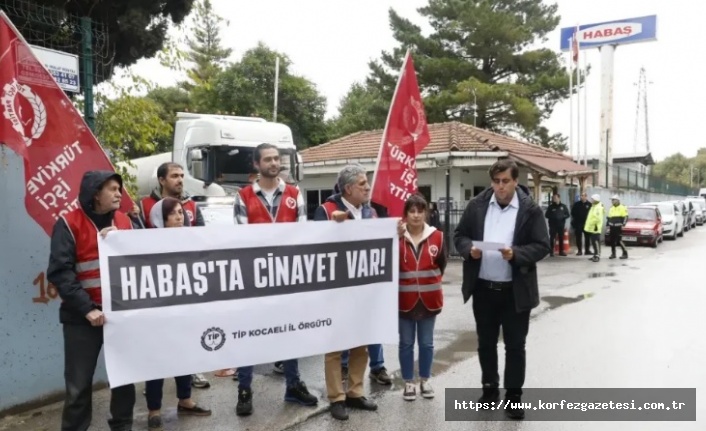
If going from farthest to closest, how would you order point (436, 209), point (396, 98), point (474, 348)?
1. point (436, 209)
2. point (474, 348)
3. point (396, 98)

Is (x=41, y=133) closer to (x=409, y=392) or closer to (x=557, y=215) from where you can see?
(x=409, y=392)

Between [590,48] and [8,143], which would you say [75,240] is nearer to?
[8,143]

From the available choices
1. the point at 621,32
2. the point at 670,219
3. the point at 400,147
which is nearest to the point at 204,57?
the point at 621,32

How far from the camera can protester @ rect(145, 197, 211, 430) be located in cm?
419

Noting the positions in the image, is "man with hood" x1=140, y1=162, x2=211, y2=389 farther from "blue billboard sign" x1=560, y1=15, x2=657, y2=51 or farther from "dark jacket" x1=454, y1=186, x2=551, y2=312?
"blue billboard sign" x1=560, y1=15, x2=657, y2=51

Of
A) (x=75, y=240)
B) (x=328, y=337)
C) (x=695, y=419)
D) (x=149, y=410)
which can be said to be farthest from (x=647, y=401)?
(x=75, y=240)

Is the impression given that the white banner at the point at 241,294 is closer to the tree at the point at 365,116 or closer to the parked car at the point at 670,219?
the parked car at the point at 670,219

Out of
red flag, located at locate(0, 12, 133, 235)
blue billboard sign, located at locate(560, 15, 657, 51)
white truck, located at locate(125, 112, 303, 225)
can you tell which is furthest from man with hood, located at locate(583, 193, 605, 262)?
blue billboard sign, located at locate(560, 15, 657, 51)

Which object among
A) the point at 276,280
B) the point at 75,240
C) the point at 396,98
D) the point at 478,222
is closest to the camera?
the point at 75,240

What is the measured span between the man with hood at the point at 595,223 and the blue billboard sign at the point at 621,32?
17.5 metres

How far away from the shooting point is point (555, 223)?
16.5m

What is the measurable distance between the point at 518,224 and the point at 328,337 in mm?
1768

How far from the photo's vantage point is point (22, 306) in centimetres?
445

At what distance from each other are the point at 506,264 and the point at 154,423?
299 cm
